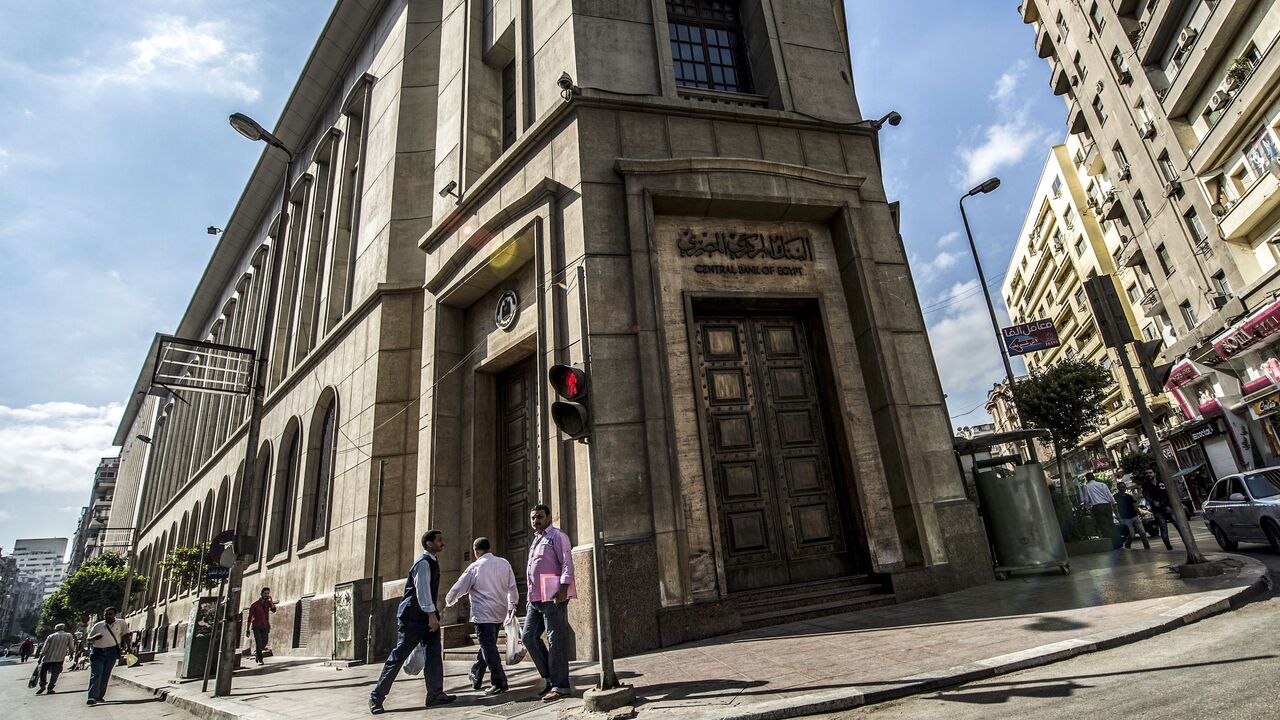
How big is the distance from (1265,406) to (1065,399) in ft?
20.2

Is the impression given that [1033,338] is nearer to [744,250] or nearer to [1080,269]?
[744,250]

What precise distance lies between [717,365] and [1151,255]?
30233mm

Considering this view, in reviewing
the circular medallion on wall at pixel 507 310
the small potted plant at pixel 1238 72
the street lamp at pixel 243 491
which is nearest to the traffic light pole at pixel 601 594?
the circular medallion on wall at pixel 507 310

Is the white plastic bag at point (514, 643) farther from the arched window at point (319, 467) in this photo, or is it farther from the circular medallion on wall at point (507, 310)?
the arched window at point (319, 467)

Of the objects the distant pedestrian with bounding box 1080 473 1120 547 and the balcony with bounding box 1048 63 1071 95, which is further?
the balcony with bounding box 1048 63 1071 95

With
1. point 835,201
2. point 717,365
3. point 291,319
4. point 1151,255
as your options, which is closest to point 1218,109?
point 1151,255

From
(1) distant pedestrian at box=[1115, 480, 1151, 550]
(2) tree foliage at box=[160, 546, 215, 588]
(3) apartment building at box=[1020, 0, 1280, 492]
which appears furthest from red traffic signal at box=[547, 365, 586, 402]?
(2) tree foliage at box=[160, 546, 215, 588]

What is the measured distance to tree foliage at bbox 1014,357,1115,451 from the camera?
77.9ft

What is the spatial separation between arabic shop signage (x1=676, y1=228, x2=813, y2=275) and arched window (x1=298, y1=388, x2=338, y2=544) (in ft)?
38.1

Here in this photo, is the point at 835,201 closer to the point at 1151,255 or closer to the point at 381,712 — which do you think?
the point at 381,712

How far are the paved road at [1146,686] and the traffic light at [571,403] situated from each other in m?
2.94

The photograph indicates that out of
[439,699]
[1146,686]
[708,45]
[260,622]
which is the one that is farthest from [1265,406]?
[260,622]

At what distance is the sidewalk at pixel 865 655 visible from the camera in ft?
14.8

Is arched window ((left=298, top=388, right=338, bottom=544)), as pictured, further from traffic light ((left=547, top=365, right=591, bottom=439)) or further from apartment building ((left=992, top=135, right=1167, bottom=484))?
apartment building ((left=992, top=135, right=1167, bottom=484))
